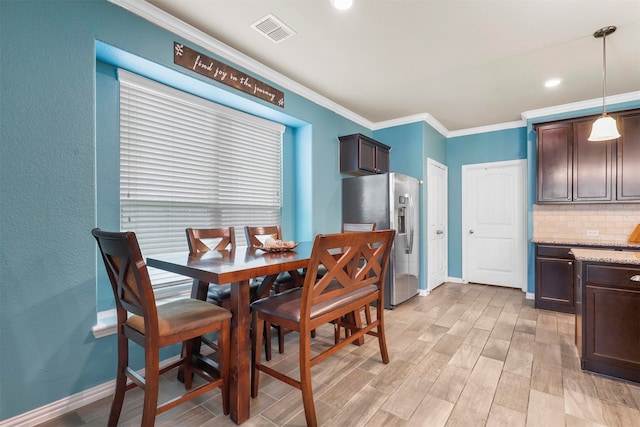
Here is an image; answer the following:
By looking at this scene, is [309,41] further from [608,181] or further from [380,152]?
[608,181]

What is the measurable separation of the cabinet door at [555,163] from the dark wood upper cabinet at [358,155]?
216 cm

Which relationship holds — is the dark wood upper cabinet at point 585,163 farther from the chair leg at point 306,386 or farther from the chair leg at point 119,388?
the chair leg at point 119,388

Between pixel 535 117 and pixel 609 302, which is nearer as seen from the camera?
pixel 609 302

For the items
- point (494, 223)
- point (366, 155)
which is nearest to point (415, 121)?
point (366, 155)

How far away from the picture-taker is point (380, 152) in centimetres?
453

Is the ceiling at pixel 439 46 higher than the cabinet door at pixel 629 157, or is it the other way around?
the ceiling at pixel 439 46

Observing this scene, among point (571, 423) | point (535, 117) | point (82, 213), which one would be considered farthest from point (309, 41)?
point (535, 117)

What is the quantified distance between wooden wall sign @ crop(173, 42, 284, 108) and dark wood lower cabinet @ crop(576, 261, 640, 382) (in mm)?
3074

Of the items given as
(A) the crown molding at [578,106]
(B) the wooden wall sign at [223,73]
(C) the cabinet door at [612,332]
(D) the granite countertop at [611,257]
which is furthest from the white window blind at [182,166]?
(A) the crown molding at [578,106]

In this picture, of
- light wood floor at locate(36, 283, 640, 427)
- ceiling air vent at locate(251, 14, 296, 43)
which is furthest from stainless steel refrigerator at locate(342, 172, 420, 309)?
ceiling air vent at locate(251, 14, 296, 43)

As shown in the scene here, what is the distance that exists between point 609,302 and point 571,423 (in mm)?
939

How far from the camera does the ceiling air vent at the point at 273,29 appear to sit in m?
2.26

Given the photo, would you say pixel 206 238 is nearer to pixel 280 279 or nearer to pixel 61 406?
pixel 280 279

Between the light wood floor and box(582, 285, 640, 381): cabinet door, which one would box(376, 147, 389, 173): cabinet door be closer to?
the light wood floor
